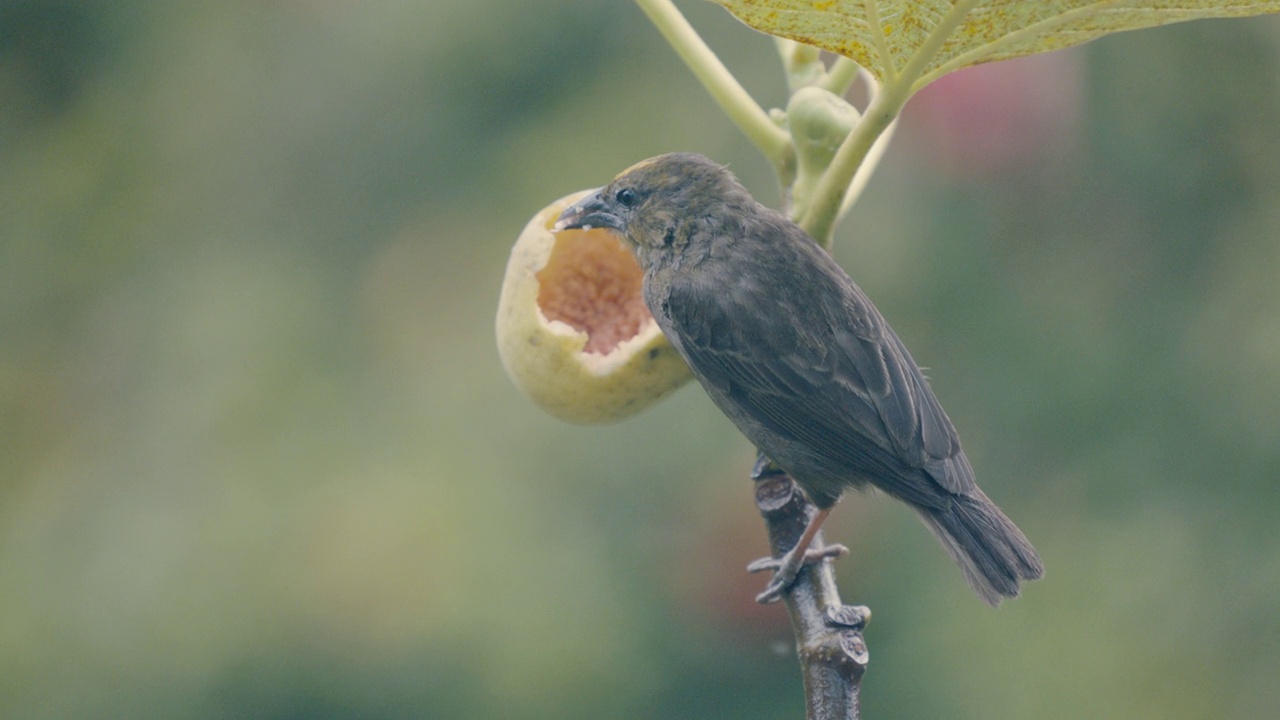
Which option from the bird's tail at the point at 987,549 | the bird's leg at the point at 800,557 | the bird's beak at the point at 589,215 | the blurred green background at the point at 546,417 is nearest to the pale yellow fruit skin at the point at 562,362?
the bird's beak at the point at 589,215

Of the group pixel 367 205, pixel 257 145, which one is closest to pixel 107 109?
pixel 257 145

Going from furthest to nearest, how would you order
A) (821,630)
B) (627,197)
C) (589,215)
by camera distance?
1. (627,197)
2. (589,215)
3. (821,630)

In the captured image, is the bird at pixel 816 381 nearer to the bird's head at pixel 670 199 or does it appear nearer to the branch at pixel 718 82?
the bird's head at pixel 670 199

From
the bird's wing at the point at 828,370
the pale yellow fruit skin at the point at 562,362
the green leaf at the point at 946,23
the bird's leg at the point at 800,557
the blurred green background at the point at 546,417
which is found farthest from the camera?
the blurred green background at the point at 546,417

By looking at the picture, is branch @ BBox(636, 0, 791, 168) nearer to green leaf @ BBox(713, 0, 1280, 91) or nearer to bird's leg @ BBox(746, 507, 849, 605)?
green leaf @ BBox(713, 0, 1280, 91)

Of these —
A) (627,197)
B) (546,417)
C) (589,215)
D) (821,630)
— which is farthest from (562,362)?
(546,417)

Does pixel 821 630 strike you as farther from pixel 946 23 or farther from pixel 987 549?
pixel 946 23

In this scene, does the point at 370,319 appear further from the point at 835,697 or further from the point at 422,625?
the point at 835,697
